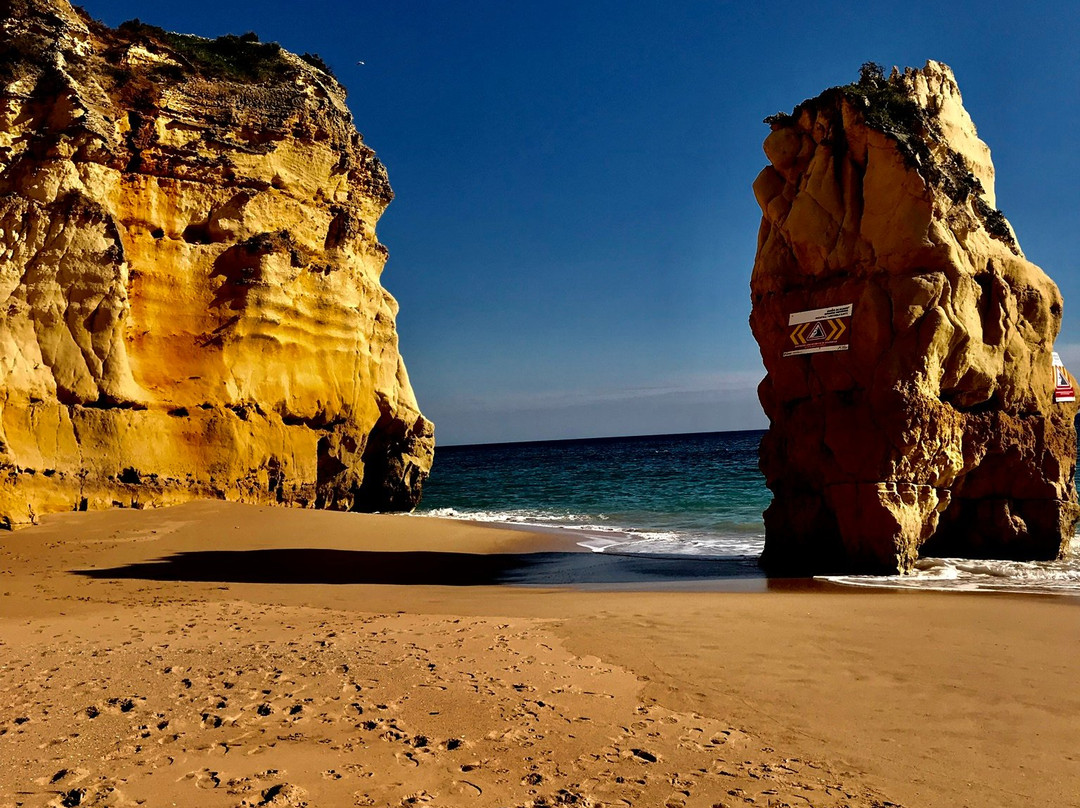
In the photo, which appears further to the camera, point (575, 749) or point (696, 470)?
point (696, 470)

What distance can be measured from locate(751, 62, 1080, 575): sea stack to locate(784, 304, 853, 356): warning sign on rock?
0.09ft

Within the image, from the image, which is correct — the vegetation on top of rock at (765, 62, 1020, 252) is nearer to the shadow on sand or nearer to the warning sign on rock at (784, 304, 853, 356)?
the warning sign on rock at (784, 304, 853, 356)

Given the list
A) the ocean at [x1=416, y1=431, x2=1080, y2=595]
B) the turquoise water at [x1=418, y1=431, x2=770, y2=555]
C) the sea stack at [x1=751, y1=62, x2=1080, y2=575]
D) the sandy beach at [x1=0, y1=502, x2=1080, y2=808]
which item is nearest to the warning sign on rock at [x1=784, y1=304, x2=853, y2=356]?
the sea stack at [x1=751, y1=62, x2=1080, y2=575]

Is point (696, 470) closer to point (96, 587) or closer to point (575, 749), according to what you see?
point (96, 587)

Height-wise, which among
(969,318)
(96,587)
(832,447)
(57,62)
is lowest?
(96,587)

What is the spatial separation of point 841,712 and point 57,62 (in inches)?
703

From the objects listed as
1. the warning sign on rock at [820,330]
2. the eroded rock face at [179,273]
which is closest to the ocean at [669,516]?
the warning sign on rock at [820,330]

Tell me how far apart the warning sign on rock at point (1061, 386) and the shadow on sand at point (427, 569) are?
613cm

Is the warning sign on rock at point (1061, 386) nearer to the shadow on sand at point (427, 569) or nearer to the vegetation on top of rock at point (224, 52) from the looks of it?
the shadow on sand at point (427, 569)

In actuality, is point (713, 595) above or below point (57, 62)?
below

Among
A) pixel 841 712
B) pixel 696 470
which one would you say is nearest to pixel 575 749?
pixel 841 712

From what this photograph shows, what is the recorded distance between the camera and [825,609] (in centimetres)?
795

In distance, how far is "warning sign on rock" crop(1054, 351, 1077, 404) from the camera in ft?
42.9

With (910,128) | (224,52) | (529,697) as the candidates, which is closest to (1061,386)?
(910,128)
